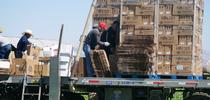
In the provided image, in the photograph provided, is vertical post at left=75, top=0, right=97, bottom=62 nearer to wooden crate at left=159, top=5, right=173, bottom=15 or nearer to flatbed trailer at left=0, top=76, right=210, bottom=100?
flatbed trailer at left=0, top=76, right=210, bottom=100

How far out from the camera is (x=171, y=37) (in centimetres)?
1519

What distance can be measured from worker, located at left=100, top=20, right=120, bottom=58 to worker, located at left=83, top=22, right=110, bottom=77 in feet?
0.63

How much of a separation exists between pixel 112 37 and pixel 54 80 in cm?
220

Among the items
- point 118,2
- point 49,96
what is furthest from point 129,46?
point 49,96

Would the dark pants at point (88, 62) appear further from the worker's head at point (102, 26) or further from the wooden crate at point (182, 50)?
the wooden crate at point (182, 50)

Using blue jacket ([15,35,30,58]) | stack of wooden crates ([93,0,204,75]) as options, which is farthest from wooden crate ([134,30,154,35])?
blue jacket ([15,35,30,58])

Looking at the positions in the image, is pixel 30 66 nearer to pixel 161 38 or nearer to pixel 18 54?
pixel 18 54

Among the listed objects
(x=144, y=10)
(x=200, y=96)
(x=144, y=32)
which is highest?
(x=144, y=10)

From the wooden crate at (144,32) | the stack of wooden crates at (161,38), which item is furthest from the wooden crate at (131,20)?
the wooden crate at (144,32)

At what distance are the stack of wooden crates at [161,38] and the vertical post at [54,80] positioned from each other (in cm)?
174

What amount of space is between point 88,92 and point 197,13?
423 cm

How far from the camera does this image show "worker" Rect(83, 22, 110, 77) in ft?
53.0

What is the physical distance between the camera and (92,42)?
1634 centimetres

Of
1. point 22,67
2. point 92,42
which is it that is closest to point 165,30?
point 92,42
